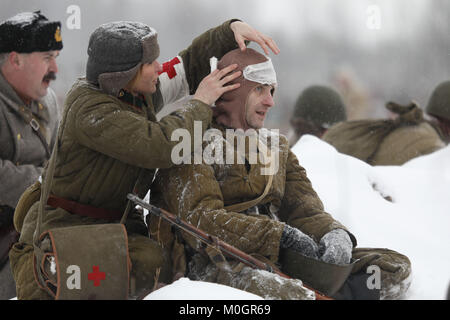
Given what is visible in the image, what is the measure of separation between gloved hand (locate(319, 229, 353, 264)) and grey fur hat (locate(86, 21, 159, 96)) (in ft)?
3.77

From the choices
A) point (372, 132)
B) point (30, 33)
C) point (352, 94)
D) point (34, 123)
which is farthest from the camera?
point (352, 94)

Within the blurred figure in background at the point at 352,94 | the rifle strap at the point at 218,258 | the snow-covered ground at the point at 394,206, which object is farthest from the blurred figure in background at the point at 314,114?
the rifle strap at the point at 218,258

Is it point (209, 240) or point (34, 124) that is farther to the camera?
point (34, 124)

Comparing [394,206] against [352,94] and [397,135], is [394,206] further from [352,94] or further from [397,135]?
[352,94]

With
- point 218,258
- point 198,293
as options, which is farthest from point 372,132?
point 198,293

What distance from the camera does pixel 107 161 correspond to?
8.45ft

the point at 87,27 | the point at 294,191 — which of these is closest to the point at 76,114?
the point at 294,191

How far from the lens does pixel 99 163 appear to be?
2570 millimetres

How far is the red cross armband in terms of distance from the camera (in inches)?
121

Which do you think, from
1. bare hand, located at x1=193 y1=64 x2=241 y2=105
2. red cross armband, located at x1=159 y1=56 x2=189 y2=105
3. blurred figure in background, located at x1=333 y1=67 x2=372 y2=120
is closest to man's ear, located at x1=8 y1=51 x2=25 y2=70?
red cross armband, located at x1=159 y1=56 x2=189 y2=105

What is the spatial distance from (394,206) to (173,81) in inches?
69.7

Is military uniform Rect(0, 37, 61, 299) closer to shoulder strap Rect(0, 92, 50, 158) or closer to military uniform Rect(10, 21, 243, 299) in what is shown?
shoulder strap Rect(0, 92, 50, 158)
